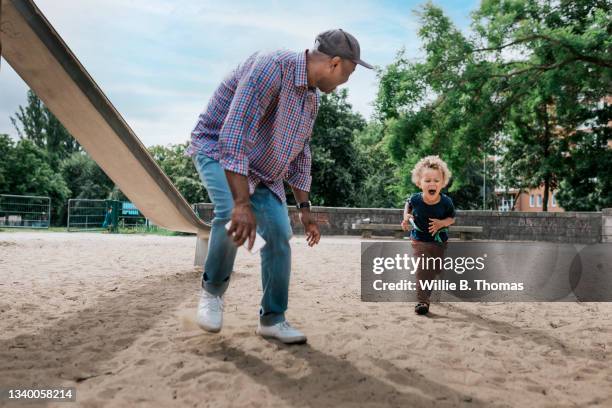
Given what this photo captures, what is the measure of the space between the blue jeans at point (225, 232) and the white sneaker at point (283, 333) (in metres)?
0.26

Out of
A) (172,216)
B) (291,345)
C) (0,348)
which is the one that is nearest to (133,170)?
(172,216)

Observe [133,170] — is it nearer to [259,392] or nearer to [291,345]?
[291,345]

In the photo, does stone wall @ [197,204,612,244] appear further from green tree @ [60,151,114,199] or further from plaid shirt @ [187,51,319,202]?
green tree @ [60,151,114,199]

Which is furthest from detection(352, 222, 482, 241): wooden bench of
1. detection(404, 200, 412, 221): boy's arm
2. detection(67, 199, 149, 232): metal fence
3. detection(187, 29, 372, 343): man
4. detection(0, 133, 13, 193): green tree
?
detection(0, 133, 13, 193): green tree

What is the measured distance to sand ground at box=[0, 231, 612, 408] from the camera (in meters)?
2.36

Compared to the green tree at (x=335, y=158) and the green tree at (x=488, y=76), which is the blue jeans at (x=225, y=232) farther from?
the green tree at (x=335, y=158)

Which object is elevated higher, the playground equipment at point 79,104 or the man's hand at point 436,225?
the playground equipment at point 79,104

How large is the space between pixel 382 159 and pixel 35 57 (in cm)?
4362

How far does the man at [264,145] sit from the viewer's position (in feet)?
8.51

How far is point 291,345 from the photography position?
3062 mm

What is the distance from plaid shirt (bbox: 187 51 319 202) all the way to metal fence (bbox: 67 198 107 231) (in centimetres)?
1920

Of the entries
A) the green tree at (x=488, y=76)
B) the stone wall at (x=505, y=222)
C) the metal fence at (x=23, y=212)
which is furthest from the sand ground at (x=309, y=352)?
the metal fence at (x=23, y=212)

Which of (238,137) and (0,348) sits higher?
(238,137)

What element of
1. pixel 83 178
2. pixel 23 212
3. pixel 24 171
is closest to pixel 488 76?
pixel 23 212
